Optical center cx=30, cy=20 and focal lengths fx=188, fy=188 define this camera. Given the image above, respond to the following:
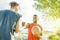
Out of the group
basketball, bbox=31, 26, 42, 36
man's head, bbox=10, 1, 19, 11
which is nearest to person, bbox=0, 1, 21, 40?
man's head, bbox=10, 1, 19, 11

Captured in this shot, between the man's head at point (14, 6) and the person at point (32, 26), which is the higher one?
the man's head at point (14, 6)

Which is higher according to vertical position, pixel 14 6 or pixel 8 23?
pixel 14 6

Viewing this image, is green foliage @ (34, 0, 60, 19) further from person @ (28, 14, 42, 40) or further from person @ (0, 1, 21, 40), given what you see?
person @ (0, 1, 21, 40)

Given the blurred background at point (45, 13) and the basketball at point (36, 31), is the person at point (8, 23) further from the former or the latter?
the basketball at point (36, 31)

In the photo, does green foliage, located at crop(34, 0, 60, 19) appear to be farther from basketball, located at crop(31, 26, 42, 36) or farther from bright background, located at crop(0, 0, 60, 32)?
basketball, located at crop(31, 26, 42, 36)

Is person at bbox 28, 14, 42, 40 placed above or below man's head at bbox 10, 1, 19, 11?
below

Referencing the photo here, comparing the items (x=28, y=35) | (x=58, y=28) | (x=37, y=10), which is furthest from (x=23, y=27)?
(x=58, y=28)

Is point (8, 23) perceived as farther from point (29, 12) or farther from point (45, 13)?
point (45, 13)

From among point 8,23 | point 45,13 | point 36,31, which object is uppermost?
point 45,13

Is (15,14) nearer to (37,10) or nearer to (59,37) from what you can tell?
(37,10)

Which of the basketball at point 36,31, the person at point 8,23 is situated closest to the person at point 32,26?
the basketball at point 36,31

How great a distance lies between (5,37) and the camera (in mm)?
2219

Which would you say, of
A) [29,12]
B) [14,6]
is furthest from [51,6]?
[14,6]

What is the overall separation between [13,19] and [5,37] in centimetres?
23
